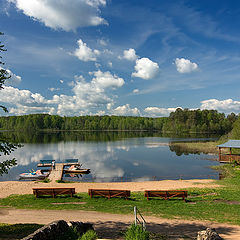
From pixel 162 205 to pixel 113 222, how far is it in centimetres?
478

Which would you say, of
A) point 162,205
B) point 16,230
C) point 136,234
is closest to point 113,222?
point 162,205

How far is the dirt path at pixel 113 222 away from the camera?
10.2 meters

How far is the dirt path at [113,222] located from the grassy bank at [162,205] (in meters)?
0.82

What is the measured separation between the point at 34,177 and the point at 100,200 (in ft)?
59.9

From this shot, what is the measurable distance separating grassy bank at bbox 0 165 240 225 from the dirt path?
82 centimetres

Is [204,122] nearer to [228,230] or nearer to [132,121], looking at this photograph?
[132,121]

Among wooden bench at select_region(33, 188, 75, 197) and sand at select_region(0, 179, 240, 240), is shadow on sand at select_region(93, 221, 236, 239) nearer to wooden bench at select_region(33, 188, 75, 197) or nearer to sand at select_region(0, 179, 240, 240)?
sand at select_region(0, 179, 240, 240)

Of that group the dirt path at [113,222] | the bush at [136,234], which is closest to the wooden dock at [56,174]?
the dirt path at [113,222]

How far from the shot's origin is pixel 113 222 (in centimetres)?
1173

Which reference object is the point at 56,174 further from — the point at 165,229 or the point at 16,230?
the point at 165,229

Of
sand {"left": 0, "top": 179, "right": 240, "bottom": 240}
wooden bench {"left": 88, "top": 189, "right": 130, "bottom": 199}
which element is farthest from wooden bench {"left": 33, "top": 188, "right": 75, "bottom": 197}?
sand {"left": 0, "top": 179, "right": 240, "bottom": 240}

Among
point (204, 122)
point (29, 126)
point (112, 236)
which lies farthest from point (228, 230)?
point (29, 126)

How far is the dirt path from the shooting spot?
10.2 metres

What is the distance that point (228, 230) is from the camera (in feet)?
34.6
